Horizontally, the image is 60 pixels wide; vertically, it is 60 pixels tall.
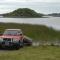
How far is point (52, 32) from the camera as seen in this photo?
134 feet

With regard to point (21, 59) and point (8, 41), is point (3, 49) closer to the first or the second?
point (8, 41)

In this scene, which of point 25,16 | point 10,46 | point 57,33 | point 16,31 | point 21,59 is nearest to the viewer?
point 21,59

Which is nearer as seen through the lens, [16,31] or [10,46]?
[10,46]

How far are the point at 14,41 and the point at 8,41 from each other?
1.53 feet

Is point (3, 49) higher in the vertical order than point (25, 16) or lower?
higher

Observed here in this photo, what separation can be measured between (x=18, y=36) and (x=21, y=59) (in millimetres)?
9380

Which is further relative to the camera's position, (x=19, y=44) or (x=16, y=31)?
(x=16, y=31)

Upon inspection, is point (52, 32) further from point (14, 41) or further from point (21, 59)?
point (21, 59)

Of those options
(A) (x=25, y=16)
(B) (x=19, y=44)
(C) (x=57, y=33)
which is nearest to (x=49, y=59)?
(B) (x=19, y=44)

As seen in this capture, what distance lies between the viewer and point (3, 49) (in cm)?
2548

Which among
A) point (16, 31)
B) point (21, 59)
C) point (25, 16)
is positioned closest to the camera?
point (21, 59)

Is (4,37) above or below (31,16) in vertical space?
above

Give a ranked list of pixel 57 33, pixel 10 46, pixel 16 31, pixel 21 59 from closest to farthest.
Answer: pixel 21 59
pixel 10 46
pixel 16 31
pixel 57 33

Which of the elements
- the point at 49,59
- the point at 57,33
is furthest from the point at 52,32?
the point at 49,59
